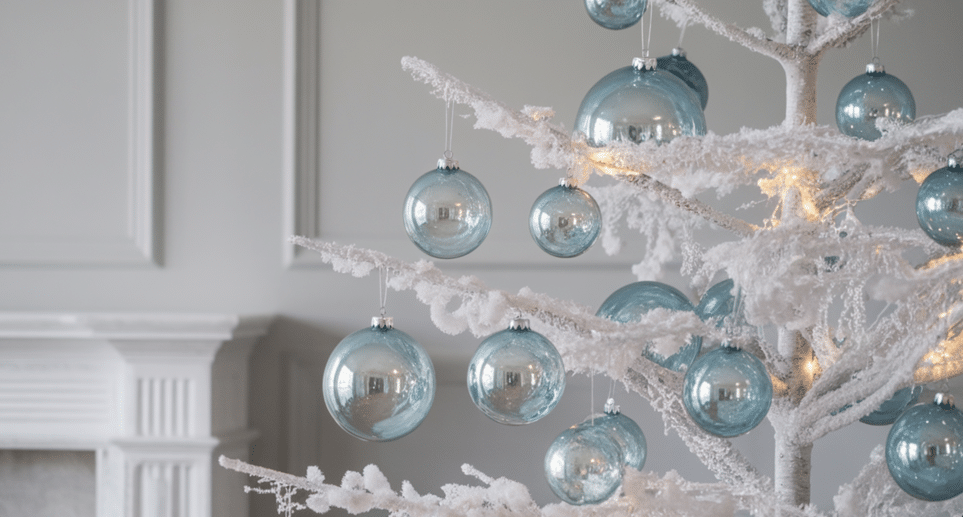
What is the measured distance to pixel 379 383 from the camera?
0.71 m

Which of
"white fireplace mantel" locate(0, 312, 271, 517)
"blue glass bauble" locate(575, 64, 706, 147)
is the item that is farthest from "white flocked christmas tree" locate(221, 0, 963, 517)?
"white fireplace mantel" locate(0, 312, 271, 517)

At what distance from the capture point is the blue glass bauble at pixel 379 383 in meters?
0.71

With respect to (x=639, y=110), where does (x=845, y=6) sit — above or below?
above

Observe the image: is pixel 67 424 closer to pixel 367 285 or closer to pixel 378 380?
pixel 367 285

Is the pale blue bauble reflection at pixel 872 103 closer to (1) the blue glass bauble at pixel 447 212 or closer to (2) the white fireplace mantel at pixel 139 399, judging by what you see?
(1) the blue glass bauble at pixel 447 212

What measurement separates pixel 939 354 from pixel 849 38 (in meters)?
0.35

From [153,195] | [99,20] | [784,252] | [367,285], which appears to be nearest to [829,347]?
[784,252]

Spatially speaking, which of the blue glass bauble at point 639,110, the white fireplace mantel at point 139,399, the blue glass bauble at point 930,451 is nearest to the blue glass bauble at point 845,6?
the blue glass bauble at point 639,110

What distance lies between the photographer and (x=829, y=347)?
85 centimetres

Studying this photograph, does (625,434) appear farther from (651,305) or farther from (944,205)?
(944,205)

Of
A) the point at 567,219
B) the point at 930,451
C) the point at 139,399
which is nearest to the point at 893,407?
the point at 930,451

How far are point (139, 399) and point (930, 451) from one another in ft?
3.96

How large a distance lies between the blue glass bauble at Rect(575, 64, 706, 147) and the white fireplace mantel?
81cm

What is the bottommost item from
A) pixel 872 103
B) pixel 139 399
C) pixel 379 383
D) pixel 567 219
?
pixel 139 399
